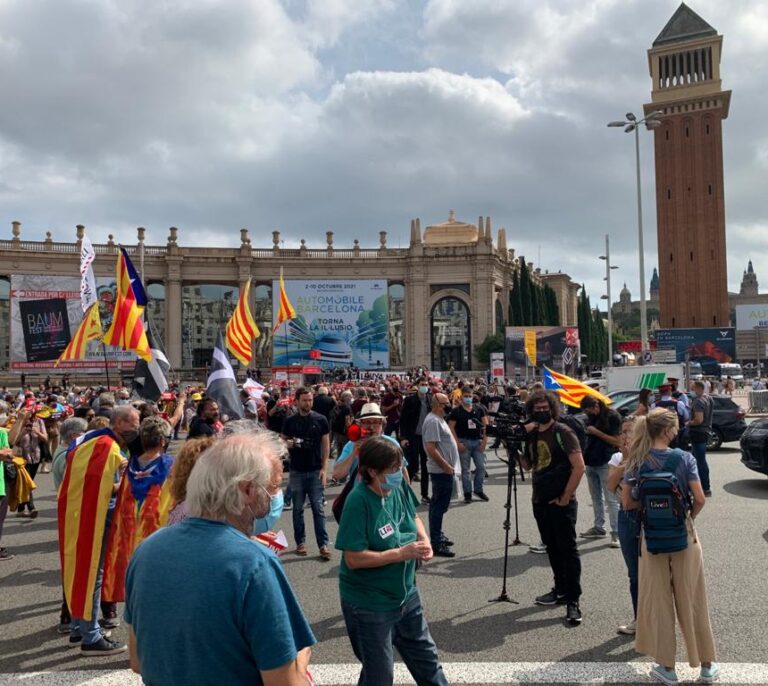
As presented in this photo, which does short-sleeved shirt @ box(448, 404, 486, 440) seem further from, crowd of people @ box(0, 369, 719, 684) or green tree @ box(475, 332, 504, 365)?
green tree @ box(475, 332, 504, 365)

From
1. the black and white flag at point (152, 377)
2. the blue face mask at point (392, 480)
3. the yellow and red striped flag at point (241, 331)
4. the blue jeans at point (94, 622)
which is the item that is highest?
the yellow and red striped flag at point (241, 331)

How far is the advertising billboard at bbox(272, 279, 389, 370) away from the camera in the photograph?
187 feet

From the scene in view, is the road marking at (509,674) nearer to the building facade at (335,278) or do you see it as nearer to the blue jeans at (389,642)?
the blue jeans at (389,642)

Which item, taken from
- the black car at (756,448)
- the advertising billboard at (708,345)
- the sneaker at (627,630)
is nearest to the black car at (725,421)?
the black car at (756,448)

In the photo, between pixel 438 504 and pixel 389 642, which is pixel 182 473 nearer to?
pixel 389 642

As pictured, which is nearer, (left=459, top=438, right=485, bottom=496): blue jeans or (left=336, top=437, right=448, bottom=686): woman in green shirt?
(left=336, top=437, right=448, bottom=686): woman in green shirt

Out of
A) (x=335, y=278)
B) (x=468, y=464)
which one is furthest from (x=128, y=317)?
(x=335, y=278)

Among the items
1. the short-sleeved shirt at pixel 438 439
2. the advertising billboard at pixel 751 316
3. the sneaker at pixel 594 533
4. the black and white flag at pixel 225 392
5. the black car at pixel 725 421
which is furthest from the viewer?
the advertising billboard at pixel 751 316

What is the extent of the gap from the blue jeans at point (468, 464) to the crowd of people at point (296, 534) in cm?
253

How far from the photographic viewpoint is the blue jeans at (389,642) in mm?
3225

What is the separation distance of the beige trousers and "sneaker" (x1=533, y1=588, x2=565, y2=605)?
138cm

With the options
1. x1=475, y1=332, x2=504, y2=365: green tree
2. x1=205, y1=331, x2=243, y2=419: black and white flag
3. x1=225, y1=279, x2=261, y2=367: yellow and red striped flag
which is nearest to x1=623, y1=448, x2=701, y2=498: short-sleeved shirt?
x1=205, y1=331, x2=243, y2=419: black and white flag

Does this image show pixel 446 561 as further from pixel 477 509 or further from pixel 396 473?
pixel 396 473

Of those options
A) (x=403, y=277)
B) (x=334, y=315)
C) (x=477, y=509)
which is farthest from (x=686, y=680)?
(x=403, y=277)
